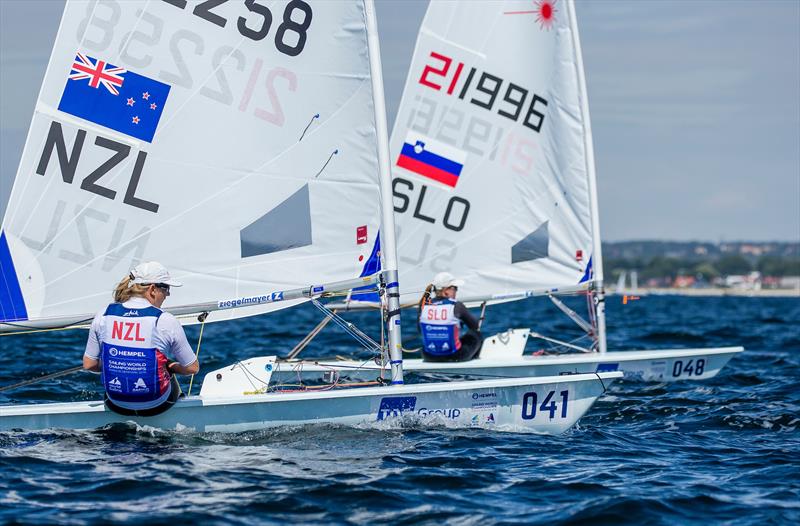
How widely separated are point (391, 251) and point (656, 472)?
2.81 meters

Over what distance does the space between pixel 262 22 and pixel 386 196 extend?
176 centimetres

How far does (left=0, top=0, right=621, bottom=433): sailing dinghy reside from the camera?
8773 mm

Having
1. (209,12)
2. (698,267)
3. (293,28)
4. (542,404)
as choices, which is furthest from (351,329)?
(698,267)

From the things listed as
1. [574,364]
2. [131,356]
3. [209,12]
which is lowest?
[574,364]

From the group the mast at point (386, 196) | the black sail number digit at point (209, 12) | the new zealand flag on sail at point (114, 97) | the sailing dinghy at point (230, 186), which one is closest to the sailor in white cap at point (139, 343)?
the sailing dinghy at point (230, 186)

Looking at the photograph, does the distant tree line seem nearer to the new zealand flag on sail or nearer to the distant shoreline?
the distant shoreline

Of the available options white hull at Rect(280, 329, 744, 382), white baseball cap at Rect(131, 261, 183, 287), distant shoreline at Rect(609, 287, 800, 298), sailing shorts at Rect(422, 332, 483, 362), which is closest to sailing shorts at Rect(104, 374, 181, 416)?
white baseball cap at Rect(131, 261, 183, 287)

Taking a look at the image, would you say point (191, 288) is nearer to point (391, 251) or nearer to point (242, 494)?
point (391, 251)

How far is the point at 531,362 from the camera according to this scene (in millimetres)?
13375

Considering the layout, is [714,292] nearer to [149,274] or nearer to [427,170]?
[427,170]

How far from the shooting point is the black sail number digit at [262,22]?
920 cm

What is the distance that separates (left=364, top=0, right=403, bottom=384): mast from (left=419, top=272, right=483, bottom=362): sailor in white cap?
3.17 meters

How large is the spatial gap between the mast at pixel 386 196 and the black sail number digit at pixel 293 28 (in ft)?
1.65

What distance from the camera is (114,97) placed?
8.97 m
